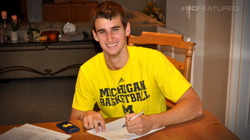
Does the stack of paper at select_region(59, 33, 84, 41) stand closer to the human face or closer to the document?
the human face

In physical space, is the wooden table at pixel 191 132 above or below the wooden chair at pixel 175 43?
below

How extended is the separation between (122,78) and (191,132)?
1.39 ft

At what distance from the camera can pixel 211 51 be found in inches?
85.2

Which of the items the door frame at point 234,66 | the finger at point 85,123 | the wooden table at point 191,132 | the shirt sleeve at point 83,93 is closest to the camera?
the wooden table at point 191,132

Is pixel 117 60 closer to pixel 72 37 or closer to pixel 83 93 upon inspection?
pixel 83 93

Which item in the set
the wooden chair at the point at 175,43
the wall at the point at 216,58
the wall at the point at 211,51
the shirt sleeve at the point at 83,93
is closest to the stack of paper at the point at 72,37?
the wall at the point at 211,51

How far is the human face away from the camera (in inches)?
49.6

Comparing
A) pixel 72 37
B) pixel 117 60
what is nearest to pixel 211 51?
pixel 117 60

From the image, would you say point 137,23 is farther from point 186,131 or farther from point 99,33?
point 186,131

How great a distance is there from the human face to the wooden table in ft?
1.23

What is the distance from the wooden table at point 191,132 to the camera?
1011 millimetres

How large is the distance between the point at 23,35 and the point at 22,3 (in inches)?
183

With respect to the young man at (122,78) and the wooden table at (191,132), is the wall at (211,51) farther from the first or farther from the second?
the wooden table at (191,132)

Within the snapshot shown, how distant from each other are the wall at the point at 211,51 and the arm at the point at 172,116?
87cm
